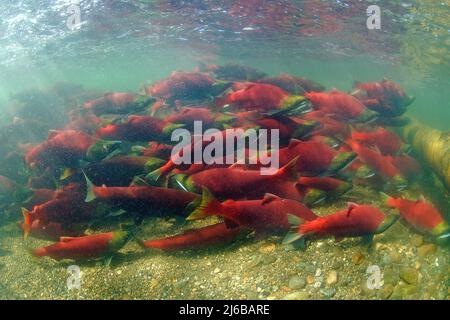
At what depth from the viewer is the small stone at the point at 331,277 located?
406cm

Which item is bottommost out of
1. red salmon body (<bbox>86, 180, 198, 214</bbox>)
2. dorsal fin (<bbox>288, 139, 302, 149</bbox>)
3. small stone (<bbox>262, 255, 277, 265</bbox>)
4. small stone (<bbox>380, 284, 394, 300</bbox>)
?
small stone (<bbox>262, 255, 277, 265</bbox>)

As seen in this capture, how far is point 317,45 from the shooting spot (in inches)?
1142

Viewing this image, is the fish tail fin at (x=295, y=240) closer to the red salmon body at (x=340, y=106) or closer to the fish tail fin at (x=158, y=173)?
the fish tail fin at (x=158, y=173)

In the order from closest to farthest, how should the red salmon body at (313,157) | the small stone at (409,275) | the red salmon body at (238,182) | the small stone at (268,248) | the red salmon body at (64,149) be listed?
the small stone at (409,275), the small stone at (268,248), the red salmon body at (238,182), the red salmon body at (313,157), the red salmon body at (64,149)

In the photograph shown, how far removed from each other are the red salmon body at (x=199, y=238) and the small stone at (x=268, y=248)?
16.0 inches

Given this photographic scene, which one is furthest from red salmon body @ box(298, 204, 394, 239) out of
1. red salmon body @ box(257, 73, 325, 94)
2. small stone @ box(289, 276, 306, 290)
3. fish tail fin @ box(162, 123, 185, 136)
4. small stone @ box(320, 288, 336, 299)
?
red salmon body @ box(257, 73, 325, 94)

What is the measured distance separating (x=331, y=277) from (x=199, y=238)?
182 centimetres

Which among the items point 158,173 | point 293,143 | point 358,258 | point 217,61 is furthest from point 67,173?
point 217,61

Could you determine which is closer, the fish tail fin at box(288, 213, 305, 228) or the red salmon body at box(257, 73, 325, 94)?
the fish tail fin at box(288, 213, 305, 228)

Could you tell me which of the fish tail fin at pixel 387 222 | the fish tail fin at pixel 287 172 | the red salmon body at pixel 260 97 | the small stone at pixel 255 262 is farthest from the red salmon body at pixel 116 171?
the fish tail fin at pixel 387 222

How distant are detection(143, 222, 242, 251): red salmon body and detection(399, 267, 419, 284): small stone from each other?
Result: 2.08 metres

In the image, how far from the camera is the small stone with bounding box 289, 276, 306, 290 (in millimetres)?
4055

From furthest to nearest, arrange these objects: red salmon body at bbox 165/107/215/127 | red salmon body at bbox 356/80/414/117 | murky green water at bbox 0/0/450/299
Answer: red salmon body at bbox 356/80/414/117
red salmon body at bbox 165/107/215/127
murky green water at bbox 0/0/450/299

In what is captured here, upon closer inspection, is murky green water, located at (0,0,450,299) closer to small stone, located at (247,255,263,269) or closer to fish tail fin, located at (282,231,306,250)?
small stone, located at (247,255,263,269)
